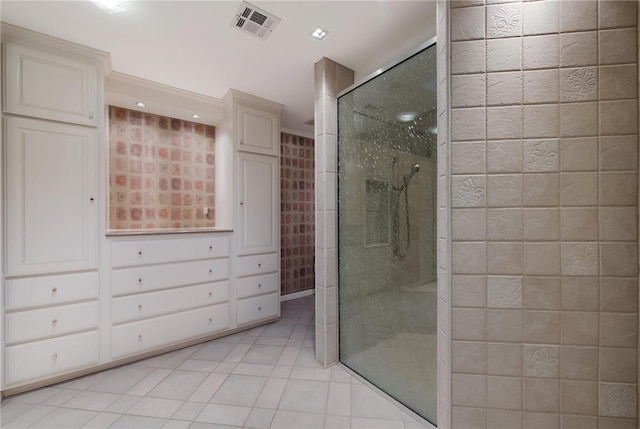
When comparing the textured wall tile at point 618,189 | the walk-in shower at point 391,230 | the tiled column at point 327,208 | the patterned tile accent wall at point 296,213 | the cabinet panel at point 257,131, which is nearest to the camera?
the textured wall tile at point 618,189

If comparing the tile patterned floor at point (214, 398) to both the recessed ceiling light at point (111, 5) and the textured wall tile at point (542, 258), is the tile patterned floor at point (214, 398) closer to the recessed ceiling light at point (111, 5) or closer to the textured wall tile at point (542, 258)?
the textured wall tile at point (542, 258)

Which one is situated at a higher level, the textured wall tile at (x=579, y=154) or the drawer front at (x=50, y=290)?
the textured wall tile at (x=579, y=154)

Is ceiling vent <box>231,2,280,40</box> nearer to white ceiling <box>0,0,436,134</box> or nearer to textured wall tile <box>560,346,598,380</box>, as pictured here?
white ceiling <box>0,0,436,134</box>

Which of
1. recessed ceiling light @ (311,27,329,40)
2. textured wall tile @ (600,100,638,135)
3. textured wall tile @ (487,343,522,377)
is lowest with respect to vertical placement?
textured wall tile @ (487,343,522,377)

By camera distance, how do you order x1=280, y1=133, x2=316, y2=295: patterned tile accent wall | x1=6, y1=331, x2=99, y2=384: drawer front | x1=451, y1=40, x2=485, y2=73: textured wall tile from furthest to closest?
1. x1=280, y1=133, x2=316, y2=295: patterned tile accent wall
2. x1=6, y1=331, x2=99, y2=384: drawer front
3. x1=451, y1=40, x2=485, y2=73: textured wall tile

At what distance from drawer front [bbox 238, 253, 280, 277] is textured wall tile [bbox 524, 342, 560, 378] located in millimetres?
2196

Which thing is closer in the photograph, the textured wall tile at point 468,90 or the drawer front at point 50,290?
the textured wall tile at point 468,90

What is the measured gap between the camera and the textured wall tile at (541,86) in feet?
2.94

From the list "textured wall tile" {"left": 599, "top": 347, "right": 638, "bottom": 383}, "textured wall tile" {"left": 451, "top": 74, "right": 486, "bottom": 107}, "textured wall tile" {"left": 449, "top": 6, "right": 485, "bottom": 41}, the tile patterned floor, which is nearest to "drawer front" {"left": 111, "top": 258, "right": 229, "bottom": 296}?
the tile patterned floor

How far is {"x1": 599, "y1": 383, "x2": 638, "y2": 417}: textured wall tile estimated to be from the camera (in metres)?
0.86

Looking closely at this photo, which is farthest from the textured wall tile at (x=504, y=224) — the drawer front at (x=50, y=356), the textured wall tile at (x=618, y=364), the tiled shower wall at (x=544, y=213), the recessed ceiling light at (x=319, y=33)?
the drawer front at (x=50, y=356)

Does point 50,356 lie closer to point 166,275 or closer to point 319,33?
point 166,275

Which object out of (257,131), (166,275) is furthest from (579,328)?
(257,131)

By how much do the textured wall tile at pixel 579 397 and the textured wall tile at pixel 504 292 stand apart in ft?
1.01
